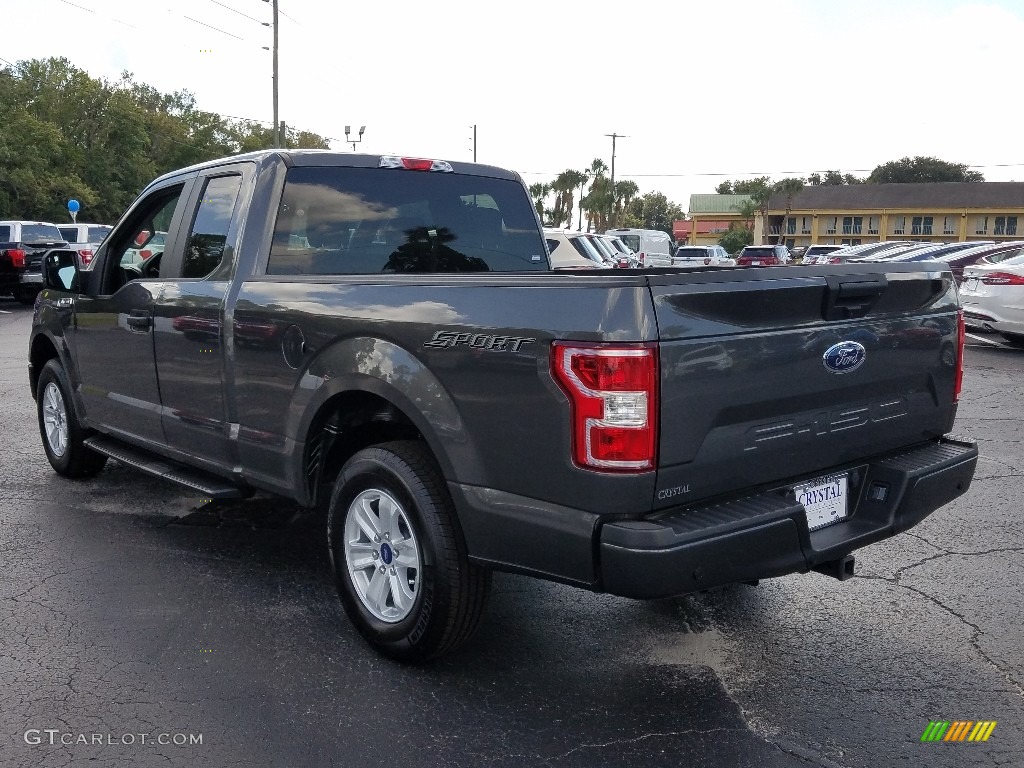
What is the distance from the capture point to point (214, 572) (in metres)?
4.73

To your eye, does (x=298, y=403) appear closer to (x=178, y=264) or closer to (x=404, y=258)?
(x=404, y=258)

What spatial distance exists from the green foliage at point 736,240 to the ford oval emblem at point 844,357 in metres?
84.7

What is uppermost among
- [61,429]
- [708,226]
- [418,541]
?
[708,226]

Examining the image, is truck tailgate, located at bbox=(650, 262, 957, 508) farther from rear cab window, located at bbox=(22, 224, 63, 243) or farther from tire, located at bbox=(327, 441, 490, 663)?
rear cab window, located at bbox=(22, 224, 63, 243)

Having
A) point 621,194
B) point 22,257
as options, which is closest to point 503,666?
point 22,257

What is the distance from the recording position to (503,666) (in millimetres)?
3736

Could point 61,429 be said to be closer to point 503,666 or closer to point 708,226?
point 503,666

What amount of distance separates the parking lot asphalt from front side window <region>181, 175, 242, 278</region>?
150 cm

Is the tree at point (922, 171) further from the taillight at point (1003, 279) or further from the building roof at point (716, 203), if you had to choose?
the taillight at point (1003, 279)

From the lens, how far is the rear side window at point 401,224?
4438mm

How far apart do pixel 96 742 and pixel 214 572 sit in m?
1.59

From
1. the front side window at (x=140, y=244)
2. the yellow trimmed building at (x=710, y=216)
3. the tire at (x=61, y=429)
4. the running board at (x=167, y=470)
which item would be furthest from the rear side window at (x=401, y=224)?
the yellow trimmed building at (x=710, y=216)

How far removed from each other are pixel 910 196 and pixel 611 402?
9547 centimetres

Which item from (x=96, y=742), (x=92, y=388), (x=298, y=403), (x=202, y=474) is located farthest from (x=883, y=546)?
(x=92, y=388)
